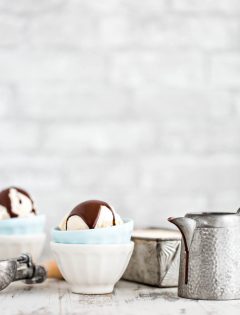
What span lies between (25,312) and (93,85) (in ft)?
2.54

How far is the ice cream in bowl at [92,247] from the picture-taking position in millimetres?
1429

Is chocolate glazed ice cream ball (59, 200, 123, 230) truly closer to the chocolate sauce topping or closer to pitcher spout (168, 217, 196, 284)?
the chocolate sauce topping

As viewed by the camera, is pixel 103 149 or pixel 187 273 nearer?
pixel 187 273

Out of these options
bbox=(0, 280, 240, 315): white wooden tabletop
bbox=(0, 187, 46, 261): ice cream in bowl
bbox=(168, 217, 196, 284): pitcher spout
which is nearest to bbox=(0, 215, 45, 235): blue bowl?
bbox=(0, 187, 46, 261): ice cream in bowl

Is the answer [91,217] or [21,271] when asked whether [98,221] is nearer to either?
[91,217]

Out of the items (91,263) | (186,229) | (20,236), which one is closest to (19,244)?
(20,236)

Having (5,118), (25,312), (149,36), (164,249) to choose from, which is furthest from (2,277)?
(149,36)

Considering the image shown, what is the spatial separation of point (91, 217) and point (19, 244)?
0.26 meters

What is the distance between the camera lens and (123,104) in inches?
74.6

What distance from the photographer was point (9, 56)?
6.17ft

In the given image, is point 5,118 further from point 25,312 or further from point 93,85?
point 25,312

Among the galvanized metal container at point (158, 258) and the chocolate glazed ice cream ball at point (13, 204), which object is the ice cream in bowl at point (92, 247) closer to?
the galvanized metal container at point (158, 258)

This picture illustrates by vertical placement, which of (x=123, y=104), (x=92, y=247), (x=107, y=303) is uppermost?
(x=123, y=104)

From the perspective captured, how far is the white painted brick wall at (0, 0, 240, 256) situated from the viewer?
187cm
